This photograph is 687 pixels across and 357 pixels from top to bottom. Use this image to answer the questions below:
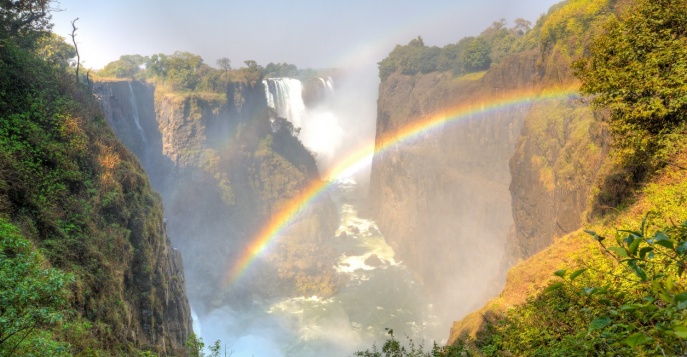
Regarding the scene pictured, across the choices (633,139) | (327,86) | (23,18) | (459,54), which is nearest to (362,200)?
(327,86)

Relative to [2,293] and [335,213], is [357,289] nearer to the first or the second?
[335,213]

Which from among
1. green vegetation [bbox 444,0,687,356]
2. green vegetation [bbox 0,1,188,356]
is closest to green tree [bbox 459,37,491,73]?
green vegetation [bbox 444,0,687,356]

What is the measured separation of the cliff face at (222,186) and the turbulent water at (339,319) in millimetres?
2658

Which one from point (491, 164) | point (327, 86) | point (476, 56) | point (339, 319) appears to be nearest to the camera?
point (339, 319)

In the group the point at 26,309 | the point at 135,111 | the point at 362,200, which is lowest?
the point at 26,309

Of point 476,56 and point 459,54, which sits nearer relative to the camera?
point 476,56

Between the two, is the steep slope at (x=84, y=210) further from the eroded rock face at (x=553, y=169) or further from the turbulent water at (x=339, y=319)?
the turbulent water at (x=339, y=319)

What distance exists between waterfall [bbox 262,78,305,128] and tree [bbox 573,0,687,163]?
59.7m

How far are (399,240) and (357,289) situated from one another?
12.6 meters

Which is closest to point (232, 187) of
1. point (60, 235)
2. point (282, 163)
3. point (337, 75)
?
point (282, 163)

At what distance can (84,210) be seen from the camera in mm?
12469

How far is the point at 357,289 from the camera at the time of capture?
46125mm

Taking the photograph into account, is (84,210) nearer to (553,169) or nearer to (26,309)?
(26,309)

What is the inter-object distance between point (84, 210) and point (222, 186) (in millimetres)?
42641
